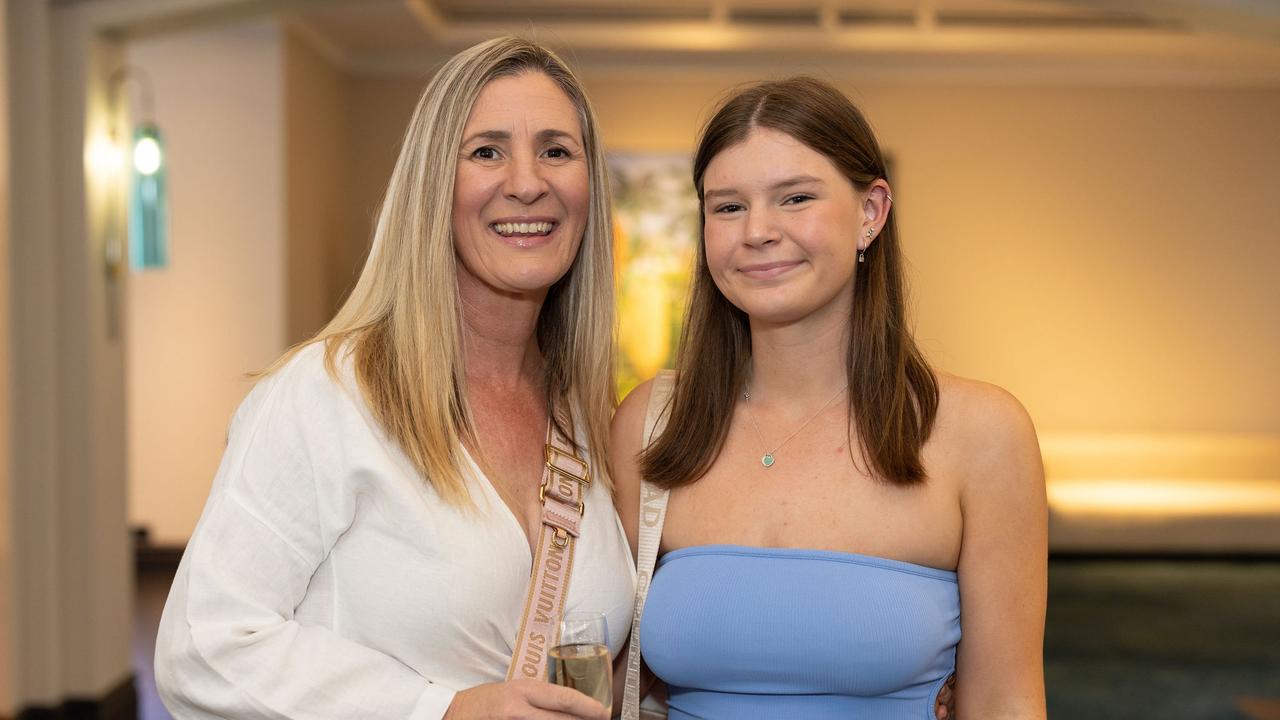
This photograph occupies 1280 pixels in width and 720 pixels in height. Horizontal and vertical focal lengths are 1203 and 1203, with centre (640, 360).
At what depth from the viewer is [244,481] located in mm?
1759

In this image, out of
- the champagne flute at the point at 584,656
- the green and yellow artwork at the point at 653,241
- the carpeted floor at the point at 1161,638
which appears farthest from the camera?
the green and yellow artwork at the point at 653,241

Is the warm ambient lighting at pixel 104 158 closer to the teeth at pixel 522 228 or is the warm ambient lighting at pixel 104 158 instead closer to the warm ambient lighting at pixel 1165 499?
the teeth at pixel 522 228

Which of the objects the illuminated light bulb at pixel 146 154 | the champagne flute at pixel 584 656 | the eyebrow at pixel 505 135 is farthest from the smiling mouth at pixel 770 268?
the illuminated light bulb at pixel 146 154

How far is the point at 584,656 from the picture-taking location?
5.29 feet

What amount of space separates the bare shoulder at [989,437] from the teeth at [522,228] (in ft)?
2.42

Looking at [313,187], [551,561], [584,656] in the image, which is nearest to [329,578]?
[551,561]

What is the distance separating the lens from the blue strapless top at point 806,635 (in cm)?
190

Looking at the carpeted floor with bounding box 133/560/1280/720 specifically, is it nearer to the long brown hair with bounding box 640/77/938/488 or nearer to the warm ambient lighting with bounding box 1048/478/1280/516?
the warm ambient lighting with bounding box 1048/478/1280/516

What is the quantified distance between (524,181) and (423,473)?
19.9 inches

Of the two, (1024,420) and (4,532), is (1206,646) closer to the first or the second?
(1024,420)

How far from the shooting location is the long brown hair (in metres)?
2.01

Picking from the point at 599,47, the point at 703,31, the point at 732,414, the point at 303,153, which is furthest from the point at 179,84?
the point at 732,414

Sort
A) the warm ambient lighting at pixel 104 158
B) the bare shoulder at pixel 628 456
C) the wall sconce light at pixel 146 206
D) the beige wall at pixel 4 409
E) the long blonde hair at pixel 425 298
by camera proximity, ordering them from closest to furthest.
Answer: the long blonde hair at pixel 425 298 < the bare shoulder at pixel 628 456 < the beige wall at pixel 4 409 < the warm ambient lighting at pixel 104 158 < the wall sconce light at pixel 146 206

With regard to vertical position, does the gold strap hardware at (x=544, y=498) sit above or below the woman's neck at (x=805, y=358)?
below
